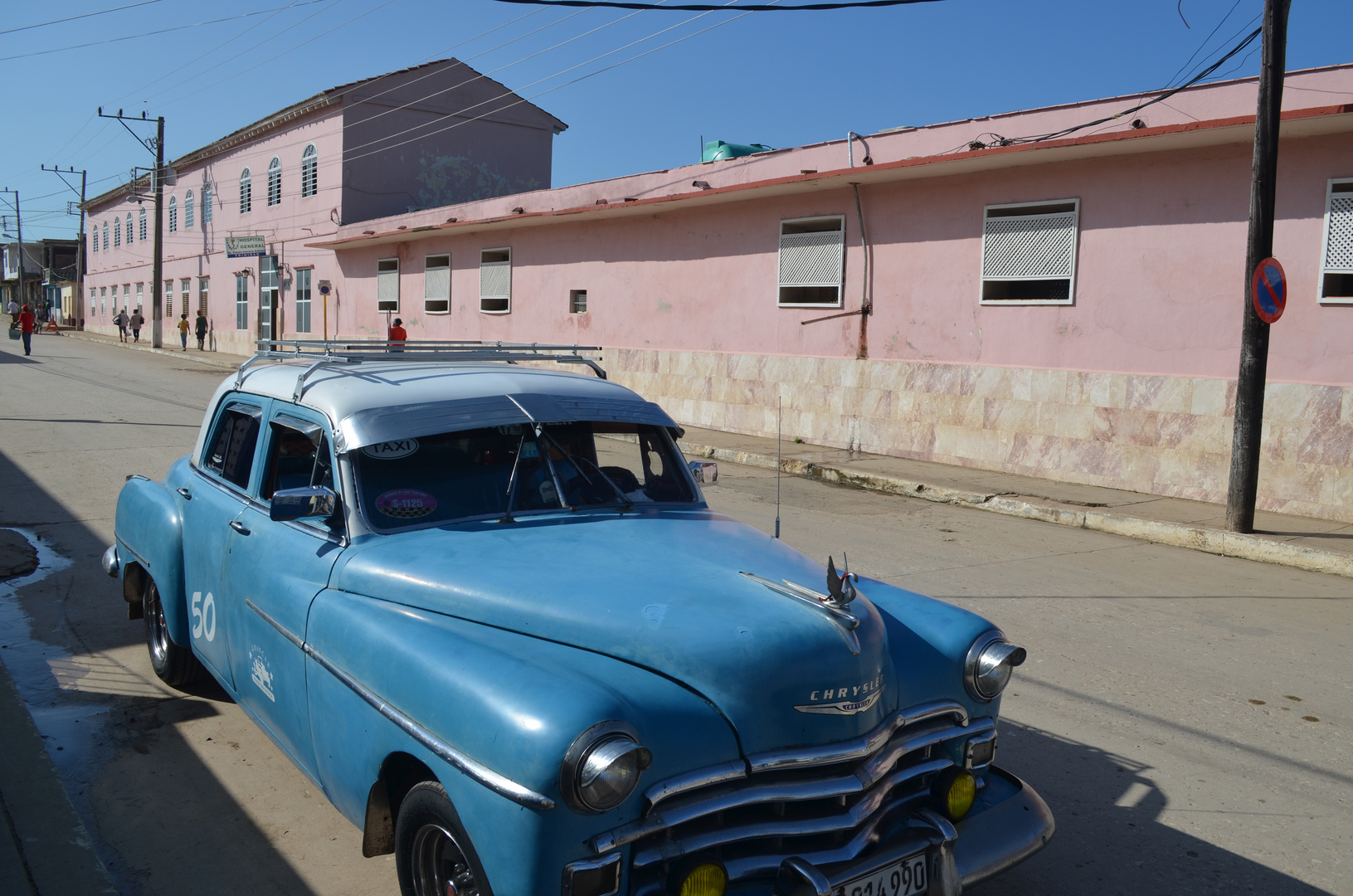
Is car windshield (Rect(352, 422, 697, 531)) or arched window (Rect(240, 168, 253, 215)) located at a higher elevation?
arched window (Rect(240, 168, 253, 215))

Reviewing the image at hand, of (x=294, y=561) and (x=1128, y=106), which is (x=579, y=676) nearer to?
(x=294, y=561)

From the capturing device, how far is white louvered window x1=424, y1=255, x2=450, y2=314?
25828 millimetres

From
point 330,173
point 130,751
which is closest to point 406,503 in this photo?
point 130,751

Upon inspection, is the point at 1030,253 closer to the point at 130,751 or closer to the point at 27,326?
the point at 130,751

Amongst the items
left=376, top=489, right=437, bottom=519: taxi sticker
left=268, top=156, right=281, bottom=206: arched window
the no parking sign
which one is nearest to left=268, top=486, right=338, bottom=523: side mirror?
left=376, top=489, right=437, bottom=519: taxi sticker

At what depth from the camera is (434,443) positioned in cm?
357

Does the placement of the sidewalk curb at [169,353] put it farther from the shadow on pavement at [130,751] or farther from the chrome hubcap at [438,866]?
the chrome hubcap at [438,866]

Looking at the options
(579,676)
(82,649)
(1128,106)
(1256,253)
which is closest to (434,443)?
(579,676)

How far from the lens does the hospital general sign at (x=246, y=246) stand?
35.8m

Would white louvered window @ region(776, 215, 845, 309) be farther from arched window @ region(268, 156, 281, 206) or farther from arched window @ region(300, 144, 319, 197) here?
arched window @ region(268, 156, 281, 206)

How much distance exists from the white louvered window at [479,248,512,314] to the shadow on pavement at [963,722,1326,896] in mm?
20505

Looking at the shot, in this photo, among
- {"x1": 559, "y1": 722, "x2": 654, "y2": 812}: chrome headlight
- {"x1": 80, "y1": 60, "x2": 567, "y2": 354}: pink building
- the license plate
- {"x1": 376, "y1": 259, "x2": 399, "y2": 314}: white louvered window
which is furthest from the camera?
{"x1": 80, "y1": 60, "x2": 567, "y2": 354}: pink building

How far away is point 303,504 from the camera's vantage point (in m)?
3.37

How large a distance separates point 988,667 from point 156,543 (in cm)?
376
